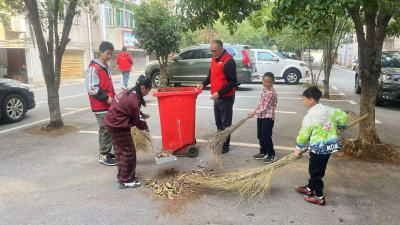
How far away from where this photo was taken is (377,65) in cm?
465

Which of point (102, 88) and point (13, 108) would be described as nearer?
point (102, 88)

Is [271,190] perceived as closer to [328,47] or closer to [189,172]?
[189,172]

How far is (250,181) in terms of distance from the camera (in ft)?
11.0

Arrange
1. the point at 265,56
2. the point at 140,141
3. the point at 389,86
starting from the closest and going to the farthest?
the point at 140,141
the point at 389,86
the point at 265,56

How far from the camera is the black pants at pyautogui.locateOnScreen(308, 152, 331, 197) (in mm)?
3209

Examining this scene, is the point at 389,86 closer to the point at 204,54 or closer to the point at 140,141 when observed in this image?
the point at 204,54

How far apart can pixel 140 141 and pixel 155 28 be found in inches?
276

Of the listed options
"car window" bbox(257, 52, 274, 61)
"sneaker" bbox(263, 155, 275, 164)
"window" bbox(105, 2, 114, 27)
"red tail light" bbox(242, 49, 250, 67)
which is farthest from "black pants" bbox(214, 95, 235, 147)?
"window" bbox(105, 2, 114, 27)

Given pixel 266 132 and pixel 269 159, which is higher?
pixel 266 132

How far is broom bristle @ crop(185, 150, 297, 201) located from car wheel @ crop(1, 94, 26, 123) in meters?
5.60

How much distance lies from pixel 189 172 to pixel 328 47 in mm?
8097

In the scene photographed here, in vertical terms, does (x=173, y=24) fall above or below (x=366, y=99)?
above

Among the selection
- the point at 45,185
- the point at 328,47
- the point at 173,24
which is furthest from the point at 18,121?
the point at 328,47

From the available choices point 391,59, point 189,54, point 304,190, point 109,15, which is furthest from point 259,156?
point 109,15
